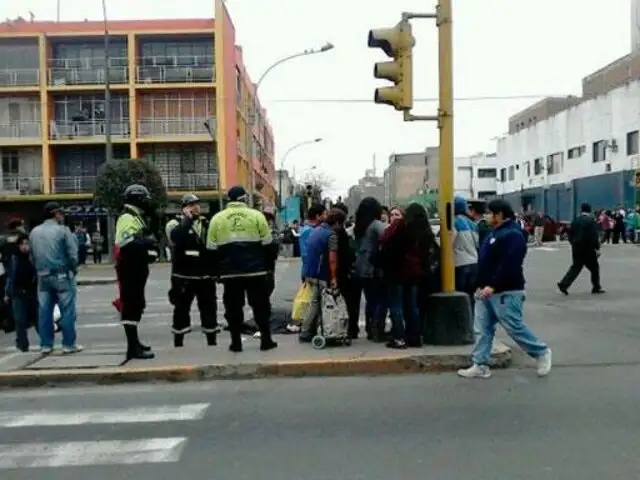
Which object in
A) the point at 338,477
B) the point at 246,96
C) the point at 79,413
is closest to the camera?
the point at 338,477

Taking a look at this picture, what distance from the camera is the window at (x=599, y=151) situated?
164 feet

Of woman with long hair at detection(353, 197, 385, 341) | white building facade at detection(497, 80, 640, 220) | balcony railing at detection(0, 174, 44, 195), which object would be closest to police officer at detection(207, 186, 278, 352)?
woman with long hair at detection(353, 197, 385, 341)

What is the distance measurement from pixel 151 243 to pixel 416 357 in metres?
3.06

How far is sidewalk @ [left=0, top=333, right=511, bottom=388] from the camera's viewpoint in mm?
8648

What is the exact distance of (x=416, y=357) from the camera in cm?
880

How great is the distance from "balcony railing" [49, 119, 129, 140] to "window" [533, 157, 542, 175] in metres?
32.6

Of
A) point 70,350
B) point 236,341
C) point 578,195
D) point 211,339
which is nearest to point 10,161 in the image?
point 578,195

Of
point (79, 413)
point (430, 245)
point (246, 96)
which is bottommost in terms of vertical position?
point (79, 413)

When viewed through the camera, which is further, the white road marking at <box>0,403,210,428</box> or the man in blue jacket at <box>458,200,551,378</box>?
the man in blue jacket at <box>458,200,551,378</box>

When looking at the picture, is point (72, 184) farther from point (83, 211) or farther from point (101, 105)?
point (101, 105)

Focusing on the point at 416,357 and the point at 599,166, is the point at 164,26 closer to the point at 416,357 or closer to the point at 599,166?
the point at 599,166

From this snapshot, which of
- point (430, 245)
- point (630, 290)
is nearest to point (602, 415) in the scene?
point (430, 245)

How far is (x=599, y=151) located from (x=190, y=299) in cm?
4573

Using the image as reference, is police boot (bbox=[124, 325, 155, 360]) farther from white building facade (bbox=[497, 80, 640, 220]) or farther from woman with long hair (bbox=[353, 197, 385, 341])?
white building facade (bbox=[497, 80, 640, 220])
